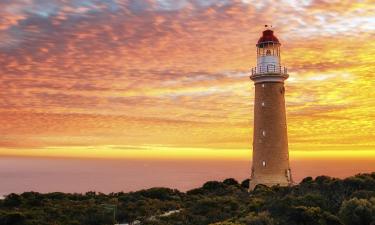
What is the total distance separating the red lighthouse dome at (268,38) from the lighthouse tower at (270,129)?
1917 millimetres

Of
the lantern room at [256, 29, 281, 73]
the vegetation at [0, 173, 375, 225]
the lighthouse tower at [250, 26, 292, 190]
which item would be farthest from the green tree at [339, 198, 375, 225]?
the lantern room at [256, 29, 281, 73]

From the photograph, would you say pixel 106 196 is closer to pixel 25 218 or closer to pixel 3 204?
pixel 3 204

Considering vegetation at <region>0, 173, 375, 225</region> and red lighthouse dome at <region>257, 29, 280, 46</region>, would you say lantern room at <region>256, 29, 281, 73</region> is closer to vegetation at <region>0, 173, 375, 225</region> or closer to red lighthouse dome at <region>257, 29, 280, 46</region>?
red lighthouse dome at <region>257, 29, 280, 46</region>

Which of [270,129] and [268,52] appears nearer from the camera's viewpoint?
[270,129]

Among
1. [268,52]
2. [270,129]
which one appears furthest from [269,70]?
[270,129]

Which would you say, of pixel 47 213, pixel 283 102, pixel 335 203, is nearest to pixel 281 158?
pixel 283 102

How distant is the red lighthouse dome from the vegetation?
11.2 metres

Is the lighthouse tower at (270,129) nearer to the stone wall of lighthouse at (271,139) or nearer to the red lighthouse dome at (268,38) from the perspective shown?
the stone wall of lighthouse at (271,139)

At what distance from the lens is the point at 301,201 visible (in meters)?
13.8

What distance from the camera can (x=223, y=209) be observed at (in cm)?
1733

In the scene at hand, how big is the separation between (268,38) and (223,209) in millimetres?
16377

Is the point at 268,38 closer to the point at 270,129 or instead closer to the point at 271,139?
the point at 270,129

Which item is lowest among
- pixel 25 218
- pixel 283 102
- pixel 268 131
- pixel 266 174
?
pixel 25 218

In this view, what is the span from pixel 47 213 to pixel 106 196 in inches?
311
